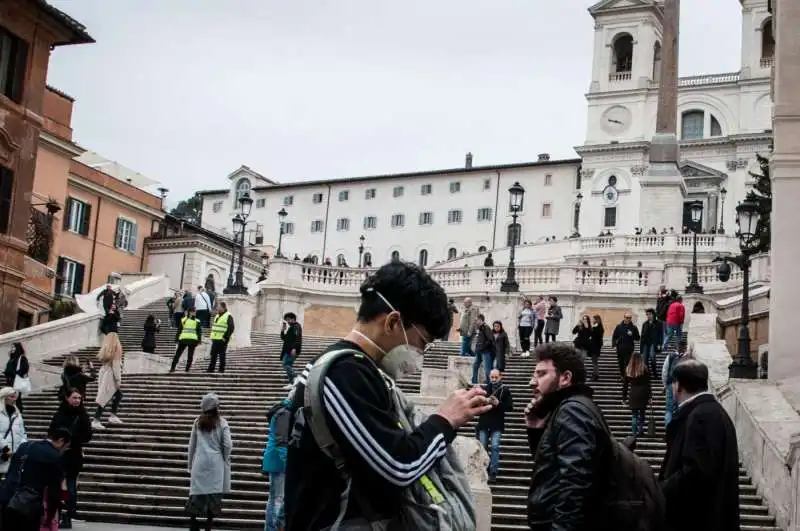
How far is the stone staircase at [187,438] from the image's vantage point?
56.5 ft

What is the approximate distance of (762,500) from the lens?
15992 millimetres

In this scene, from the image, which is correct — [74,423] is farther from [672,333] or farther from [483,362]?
[672,333]

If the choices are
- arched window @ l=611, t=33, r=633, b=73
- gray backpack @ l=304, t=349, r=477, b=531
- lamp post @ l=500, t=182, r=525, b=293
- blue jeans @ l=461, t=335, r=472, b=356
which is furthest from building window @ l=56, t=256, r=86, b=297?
arched window @ l=611, t=33, r=633, b=73

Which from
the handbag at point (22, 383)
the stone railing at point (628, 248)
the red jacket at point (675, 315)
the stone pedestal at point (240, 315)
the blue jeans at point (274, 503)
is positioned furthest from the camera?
the stone railing at point (628, 248)

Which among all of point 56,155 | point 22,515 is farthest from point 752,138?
point 22,515

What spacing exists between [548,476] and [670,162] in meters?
70.7

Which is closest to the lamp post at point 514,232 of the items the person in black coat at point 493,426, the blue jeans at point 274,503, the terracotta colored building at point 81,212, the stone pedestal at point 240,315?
the stone pedestal at point 240,315

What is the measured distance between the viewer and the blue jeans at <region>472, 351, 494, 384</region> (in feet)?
80.7

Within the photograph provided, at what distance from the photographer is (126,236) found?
59.9 m

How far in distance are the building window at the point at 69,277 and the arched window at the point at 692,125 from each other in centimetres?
5163

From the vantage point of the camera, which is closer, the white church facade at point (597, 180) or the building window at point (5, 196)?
the building window at point (5, 196)

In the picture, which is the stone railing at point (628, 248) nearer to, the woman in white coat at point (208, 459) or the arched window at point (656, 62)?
the arched window at point (656, 62)

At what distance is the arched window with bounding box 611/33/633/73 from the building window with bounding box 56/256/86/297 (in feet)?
172

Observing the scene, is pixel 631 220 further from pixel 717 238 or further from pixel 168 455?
pixel 168 455
